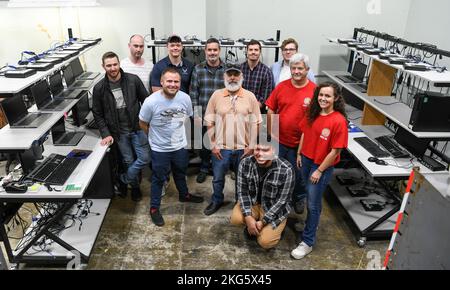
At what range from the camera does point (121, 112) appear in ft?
11.4

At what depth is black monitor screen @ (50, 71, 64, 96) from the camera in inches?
147

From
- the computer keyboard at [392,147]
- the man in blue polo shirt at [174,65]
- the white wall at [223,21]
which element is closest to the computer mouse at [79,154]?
the man in blue polo shirt at [174,65]

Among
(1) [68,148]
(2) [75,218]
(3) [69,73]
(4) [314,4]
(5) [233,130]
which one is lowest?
(2) [75,218]

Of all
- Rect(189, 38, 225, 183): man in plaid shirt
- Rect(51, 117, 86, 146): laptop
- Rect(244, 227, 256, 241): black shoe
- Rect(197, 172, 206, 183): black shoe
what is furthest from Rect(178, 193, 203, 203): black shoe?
Rect(51, 117, 86, 146): laptop

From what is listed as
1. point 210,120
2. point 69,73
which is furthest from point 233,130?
point 69,73

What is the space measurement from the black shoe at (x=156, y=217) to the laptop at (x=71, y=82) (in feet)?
5.55

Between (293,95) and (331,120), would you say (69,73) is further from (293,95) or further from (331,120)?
(331,120)

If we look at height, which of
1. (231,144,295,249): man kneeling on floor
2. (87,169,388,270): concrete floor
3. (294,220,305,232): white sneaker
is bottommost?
(87,169,388,270): concrete floor

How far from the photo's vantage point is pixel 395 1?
5.67 meters

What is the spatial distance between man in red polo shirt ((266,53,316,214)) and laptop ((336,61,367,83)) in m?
1.71

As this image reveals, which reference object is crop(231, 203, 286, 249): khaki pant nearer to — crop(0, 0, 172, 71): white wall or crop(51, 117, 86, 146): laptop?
crop(51, 117, 86, 146): laptop

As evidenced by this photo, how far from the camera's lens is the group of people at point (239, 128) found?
2881 millimetres

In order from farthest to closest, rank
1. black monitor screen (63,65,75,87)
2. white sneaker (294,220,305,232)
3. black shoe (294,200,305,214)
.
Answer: black monitor screen (63,65,75,87)
black shoe (294,200,305,214)
white sneaker (294,220,305,232)
